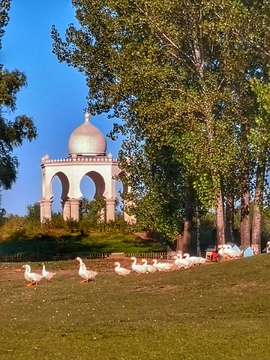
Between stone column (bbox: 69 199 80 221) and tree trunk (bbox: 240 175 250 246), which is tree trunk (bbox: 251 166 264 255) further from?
stone column (bbox: 69 199 80 221)

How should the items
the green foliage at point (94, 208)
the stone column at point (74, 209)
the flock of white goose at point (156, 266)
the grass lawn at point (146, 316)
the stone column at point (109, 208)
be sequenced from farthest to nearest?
1. the stone column at point (109, 208)
2. the stone column at point (74, 209)
3. the green foliage at point (94, 208)
4. the flock of white goose at point (156, 266)
5. the grass lawn at point (146, 316)

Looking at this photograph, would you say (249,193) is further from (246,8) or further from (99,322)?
(99,322)

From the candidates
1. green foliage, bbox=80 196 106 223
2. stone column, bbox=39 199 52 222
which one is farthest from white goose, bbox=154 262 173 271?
A: stone column, bbox=39 199 52 222

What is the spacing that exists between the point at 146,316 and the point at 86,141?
1656 inches

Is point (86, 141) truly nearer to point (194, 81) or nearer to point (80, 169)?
point (80, 169)

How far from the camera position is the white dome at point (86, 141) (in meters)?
57.6

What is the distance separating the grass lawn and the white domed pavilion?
3092 cm

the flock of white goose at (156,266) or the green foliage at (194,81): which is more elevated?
the green foliage at (194,81)

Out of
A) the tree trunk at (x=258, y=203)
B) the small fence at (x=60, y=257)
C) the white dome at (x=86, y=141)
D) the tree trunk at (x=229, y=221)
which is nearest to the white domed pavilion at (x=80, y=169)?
the white dome at (x=86, y=141)

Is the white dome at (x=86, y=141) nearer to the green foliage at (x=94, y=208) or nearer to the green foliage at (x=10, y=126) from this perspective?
the green foliage at (x=94, y=208)

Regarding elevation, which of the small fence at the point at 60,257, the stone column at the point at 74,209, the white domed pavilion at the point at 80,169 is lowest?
the small fence at the point at 60,257

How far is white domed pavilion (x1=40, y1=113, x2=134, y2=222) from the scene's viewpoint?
55.6 m

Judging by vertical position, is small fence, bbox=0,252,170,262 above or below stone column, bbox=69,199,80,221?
below

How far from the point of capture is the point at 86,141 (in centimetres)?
5769
